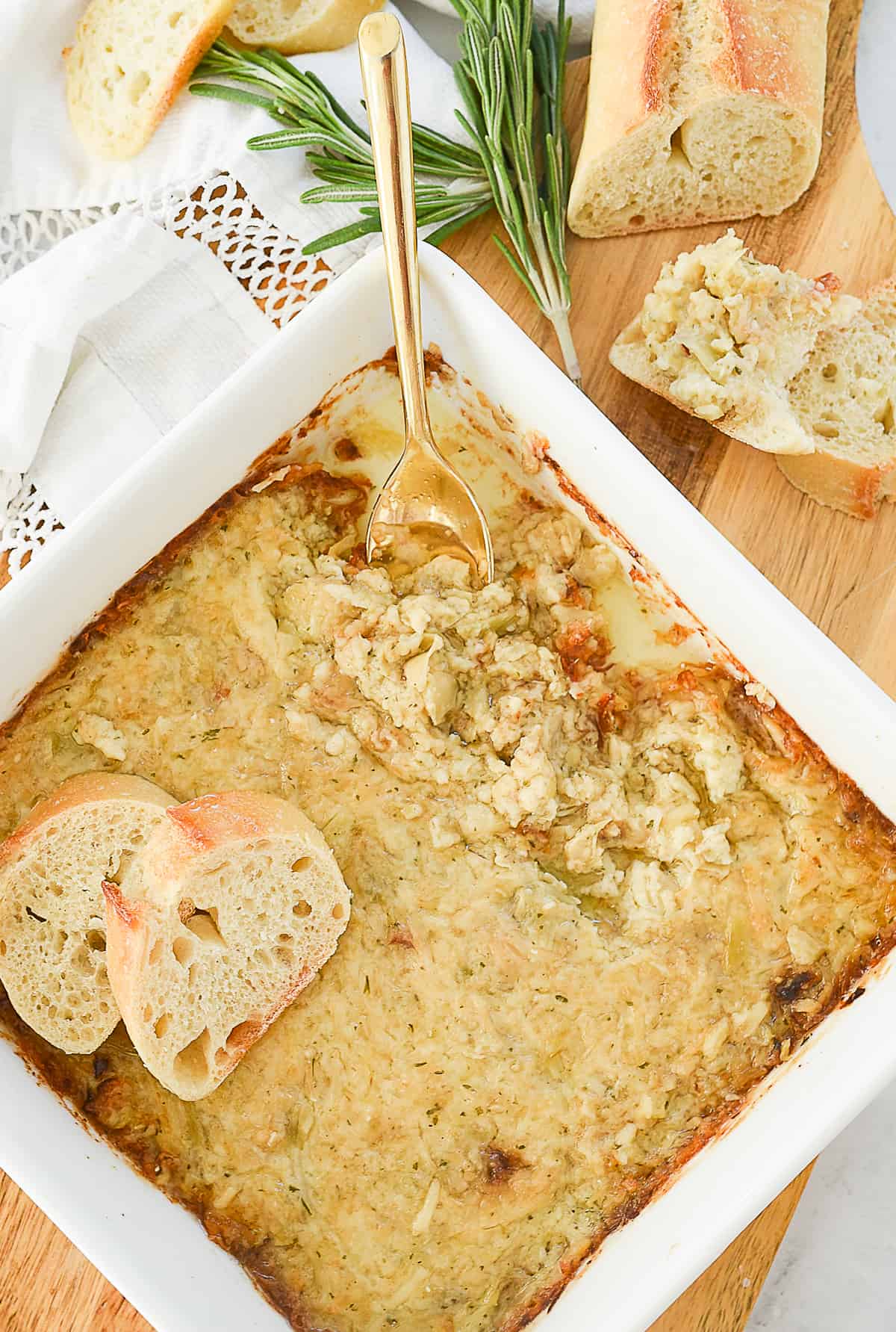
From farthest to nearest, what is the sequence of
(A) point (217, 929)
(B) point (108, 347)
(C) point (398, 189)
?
1. (B) point (108, 347)
2. (A) point (217, 929)
3. (C) point (398, 189)

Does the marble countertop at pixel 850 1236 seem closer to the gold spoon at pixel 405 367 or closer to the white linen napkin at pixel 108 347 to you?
the gold spoon at pixel 405 367

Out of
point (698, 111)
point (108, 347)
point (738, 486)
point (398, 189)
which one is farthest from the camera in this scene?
point (108, 347)

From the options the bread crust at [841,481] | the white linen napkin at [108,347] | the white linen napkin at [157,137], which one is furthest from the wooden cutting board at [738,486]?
the white linen napkin at [108,347]

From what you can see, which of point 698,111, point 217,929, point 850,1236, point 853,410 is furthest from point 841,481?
point 850,1236

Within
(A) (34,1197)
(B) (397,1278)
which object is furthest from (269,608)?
(B) (397,1278)

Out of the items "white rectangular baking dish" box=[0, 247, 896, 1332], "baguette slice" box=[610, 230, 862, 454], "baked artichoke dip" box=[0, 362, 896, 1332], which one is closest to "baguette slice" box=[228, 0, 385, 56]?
"white rectangular baking dish" box=[0, 247, 896, 1332]

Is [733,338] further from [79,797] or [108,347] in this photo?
[79,797]

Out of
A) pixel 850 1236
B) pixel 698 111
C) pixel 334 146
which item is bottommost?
pixel 850 1236

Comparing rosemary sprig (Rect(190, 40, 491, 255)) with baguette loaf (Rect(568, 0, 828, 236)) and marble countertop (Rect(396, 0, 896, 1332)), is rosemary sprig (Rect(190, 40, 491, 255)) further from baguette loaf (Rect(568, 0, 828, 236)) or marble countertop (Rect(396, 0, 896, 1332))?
marble countertop (Rect(396, 0, 896, 1332))
